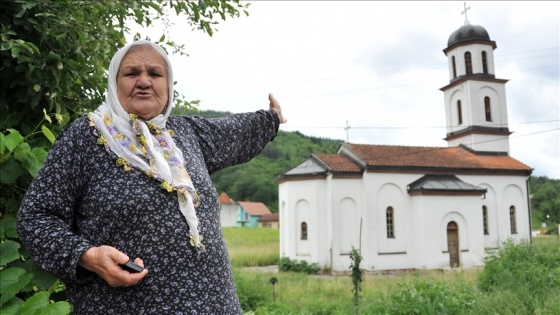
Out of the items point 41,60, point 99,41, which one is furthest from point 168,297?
point 99,41

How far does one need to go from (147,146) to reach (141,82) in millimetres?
224

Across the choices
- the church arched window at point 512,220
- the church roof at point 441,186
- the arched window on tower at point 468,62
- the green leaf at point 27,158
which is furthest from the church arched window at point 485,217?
the green leaf at point 27,158

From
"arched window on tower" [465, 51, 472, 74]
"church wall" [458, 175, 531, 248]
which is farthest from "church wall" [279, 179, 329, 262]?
"arched window on tower" [465, 51, 472, 74]

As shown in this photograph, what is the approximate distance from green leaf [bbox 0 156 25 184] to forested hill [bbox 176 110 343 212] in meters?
22.2

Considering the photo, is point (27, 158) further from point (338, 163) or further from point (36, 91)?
point (338, 163)

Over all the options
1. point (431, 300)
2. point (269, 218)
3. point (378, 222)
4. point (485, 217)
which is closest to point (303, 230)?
point (378, 222)

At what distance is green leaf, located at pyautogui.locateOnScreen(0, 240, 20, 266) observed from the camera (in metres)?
1.52

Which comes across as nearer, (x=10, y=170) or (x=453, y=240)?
(x=10, y=170)

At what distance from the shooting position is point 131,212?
141cm

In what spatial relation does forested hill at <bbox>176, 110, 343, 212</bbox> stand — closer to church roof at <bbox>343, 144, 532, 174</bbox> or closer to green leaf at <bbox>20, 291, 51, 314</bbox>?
church roof at <bbox>343, 144, 532, 174</bbox>

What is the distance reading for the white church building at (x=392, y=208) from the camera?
21.2 m

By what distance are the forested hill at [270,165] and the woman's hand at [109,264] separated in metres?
22.6

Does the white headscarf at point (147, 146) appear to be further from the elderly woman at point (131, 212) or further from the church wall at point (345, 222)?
the church wall at point (345, 222)

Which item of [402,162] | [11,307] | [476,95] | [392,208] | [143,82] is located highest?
[476,95]
